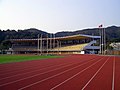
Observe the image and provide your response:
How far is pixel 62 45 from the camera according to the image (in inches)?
3366

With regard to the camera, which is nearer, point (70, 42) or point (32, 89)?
point (32, 89)

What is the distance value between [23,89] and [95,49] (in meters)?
70.5

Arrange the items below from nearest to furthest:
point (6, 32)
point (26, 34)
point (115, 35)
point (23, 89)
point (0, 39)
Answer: point (23, 89)
point (0, 39)
point (26, 34)
point (6, 32)
point (115, 35)

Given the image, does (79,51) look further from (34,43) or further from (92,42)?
(34,43)

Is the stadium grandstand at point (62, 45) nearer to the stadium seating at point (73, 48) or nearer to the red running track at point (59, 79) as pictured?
the stadium seating at point (73, 48)

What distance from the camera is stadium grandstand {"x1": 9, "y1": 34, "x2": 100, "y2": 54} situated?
7456cm

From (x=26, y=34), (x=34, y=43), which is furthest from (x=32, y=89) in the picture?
(x=26, y=34)

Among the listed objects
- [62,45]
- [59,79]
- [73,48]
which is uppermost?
[62,45]

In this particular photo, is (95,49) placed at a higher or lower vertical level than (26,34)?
lower

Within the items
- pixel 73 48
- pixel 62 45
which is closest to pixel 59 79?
pixel 73 48

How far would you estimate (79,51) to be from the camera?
7331 cm

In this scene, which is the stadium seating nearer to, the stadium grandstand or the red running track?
the stadium grandstand

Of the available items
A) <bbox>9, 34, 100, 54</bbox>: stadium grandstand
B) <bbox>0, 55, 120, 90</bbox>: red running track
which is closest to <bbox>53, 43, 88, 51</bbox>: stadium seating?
<bbox>9, 34, 100, 54</bbox>: stadium grandstand

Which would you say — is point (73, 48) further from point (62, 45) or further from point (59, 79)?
point (59, 79)
